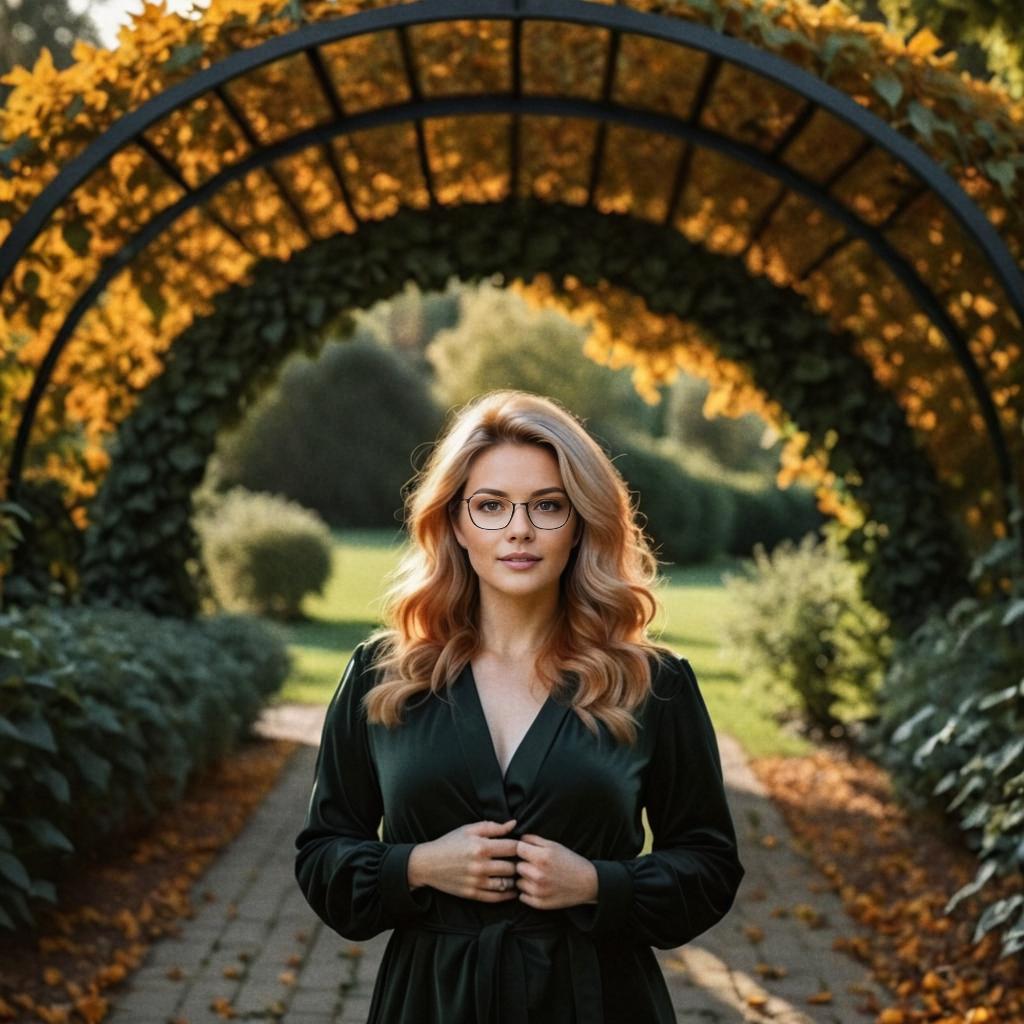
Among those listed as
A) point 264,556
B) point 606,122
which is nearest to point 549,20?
point 606,122

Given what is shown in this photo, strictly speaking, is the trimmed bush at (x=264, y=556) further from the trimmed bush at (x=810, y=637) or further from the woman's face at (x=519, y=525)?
the woman's face at (x=519, y=525)

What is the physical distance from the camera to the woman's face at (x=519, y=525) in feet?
7.02

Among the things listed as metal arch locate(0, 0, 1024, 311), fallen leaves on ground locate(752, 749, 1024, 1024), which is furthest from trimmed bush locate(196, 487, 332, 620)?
metal arch locate(0, 0, 1024, 311)

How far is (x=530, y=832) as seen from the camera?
207cm

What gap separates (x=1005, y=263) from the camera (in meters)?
4.78

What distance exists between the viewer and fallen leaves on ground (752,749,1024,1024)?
14.6 ft

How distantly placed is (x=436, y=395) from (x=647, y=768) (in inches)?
1199

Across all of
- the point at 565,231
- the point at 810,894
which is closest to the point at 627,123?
the point at 565,231

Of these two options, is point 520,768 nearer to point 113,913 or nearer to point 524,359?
point 113,913

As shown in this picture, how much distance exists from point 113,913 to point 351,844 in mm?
3646

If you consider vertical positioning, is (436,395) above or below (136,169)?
below

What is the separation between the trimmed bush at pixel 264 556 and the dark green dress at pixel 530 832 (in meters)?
14.5

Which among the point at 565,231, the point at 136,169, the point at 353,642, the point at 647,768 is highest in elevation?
the point at 565,231

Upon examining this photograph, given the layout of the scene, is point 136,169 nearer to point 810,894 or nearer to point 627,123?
point 627,123
